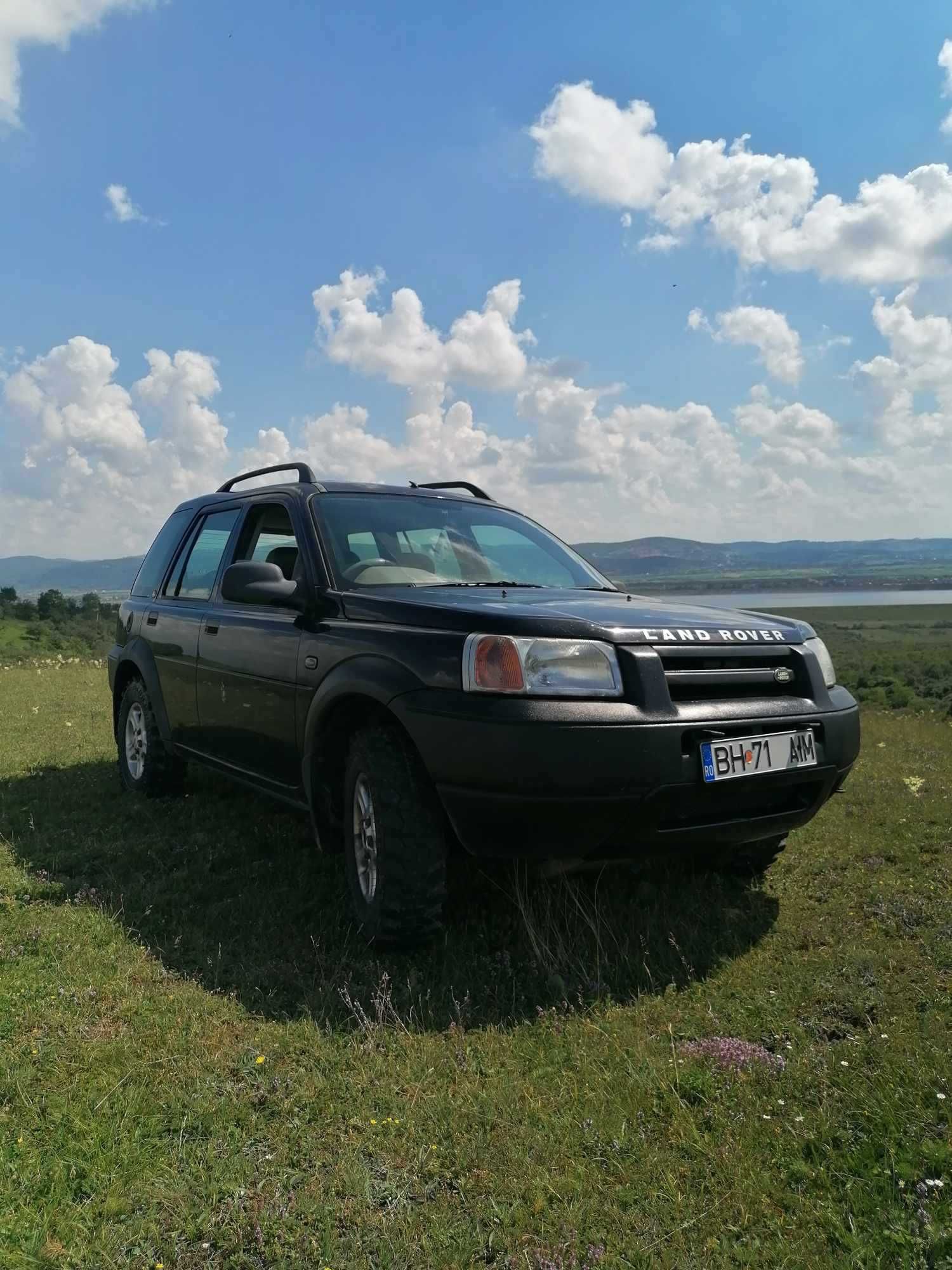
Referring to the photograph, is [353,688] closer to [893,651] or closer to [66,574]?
[893,651]

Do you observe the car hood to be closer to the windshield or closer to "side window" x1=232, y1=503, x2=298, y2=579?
the windshield

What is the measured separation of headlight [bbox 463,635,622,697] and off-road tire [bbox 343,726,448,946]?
49 cm

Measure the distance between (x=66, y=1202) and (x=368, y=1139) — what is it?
28.4 inches

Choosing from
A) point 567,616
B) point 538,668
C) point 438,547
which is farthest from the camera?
point 438,547

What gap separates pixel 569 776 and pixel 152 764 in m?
3.81

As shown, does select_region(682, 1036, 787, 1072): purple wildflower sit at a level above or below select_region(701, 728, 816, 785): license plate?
below

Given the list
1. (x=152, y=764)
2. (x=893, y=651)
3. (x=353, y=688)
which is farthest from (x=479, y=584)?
→ (x=893, y=651)

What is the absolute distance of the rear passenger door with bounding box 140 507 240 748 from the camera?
5148 millimetres

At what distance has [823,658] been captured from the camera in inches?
152

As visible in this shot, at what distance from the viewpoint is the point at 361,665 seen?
3.47 m

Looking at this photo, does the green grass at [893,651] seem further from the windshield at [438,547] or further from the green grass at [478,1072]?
the green grass at [478,1072]

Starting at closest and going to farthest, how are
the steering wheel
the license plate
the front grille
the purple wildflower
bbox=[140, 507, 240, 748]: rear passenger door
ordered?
the purple wildflower, the license plate, the front grille, the steering wheel, bbox=[140, 507, 240, 748]: rear passenger door

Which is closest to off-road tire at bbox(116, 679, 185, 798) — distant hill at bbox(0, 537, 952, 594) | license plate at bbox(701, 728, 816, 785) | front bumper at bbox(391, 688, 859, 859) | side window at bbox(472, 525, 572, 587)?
side window at bbox(472, 525, 572, 587)

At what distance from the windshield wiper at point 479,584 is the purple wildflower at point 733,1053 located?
2028 mm
